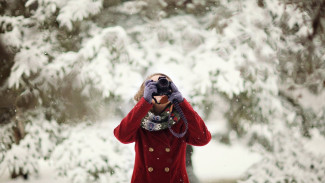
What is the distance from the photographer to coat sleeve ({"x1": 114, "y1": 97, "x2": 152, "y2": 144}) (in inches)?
50.6

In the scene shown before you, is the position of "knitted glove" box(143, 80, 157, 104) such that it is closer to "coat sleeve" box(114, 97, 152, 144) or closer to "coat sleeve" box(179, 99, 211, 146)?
"coat sleeve" box(114, 97, 152, 144)

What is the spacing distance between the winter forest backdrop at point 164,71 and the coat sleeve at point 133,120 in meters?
1.31

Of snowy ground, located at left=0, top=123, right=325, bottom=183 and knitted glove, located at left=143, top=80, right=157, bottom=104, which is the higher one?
knitted glove, located at left=143, top=80, right=157, bottom=104

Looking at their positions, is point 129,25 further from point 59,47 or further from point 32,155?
point 32,155

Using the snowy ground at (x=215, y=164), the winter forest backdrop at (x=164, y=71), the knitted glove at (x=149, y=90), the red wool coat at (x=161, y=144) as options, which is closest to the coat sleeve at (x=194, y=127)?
the red wool coat at (x=161, y=144)

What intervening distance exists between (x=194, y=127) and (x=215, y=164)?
267 centimetres

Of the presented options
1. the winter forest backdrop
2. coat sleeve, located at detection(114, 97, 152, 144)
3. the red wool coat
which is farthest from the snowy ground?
coat sleeve, located at detection(114, 97, 152, 144)

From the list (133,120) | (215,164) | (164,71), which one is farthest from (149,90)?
(215,164)

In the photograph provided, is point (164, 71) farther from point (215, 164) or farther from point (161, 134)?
point (215, 164)

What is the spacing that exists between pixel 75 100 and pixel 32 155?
757 millimetres

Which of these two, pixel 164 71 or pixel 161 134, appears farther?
pixel 164 71

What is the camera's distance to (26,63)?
2965 millimetres

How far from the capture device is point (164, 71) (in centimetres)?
276

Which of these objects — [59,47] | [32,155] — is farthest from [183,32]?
[32,155]
